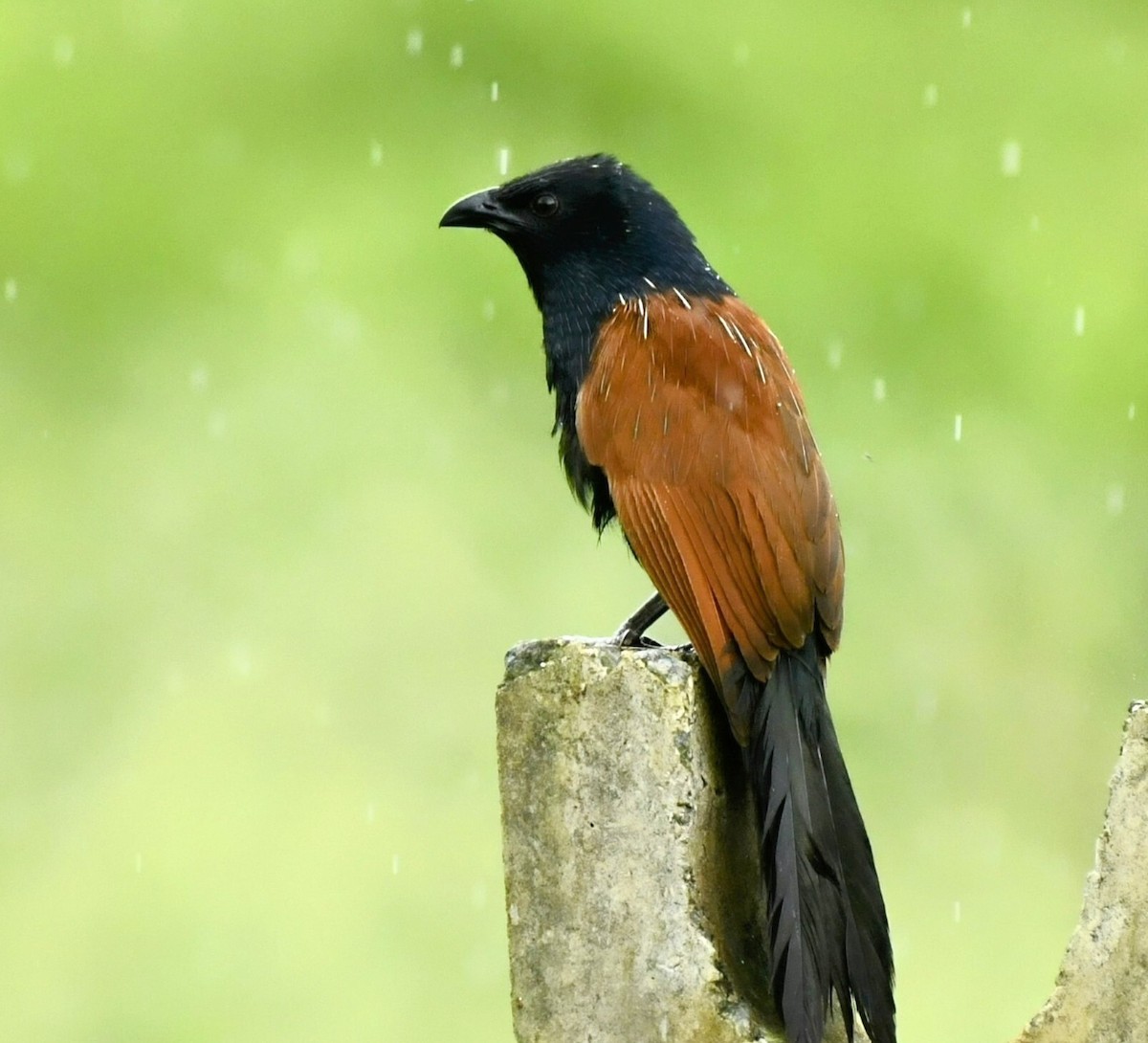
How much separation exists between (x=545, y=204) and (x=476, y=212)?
0.46 feet

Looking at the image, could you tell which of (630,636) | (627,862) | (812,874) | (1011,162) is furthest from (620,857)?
(1011,162)

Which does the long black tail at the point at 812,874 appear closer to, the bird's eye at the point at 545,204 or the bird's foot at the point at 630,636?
the bird's foot at the point at 630,636

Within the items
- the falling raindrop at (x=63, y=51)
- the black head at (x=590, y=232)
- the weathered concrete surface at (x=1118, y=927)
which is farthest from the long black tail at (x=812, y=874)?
the falling raindrop at (x=63, y=51)

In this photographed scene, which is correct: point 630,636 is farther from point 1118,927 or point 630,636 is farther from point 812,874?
point 1118,927

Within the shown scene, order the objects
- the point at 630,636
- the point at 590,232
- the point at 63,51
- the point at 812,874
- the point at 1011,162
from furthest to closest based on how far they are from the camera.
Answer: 1. the point at 63,51
2. the point at 1011,162
3. the point at 590,232
4. the point at 630,636
5. the point at 812,874

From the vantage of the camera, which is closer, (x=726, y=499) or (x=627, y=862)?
(x=627, y=862)

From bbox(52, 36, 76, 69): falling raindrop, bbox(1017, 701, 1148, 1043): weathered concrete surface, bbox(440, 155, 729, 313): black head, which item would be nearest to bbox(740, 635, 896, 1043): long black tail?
bbox(1017, 701, 1148, 1043): weathered concrete surface

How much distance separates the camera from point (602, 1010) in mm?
2342

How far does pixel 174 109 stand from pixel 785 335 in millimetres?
3750

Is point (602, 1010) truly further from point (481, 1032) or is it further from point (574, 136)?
point (574, 136)

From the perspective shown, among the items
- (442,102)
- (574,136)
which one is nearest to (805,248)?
(574,136)

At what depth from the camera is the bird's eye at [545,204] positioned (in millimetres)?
3234

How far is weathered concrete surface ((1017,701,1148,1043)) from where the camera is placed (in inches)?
83.3

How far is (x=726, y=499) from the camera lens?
2666 mm
